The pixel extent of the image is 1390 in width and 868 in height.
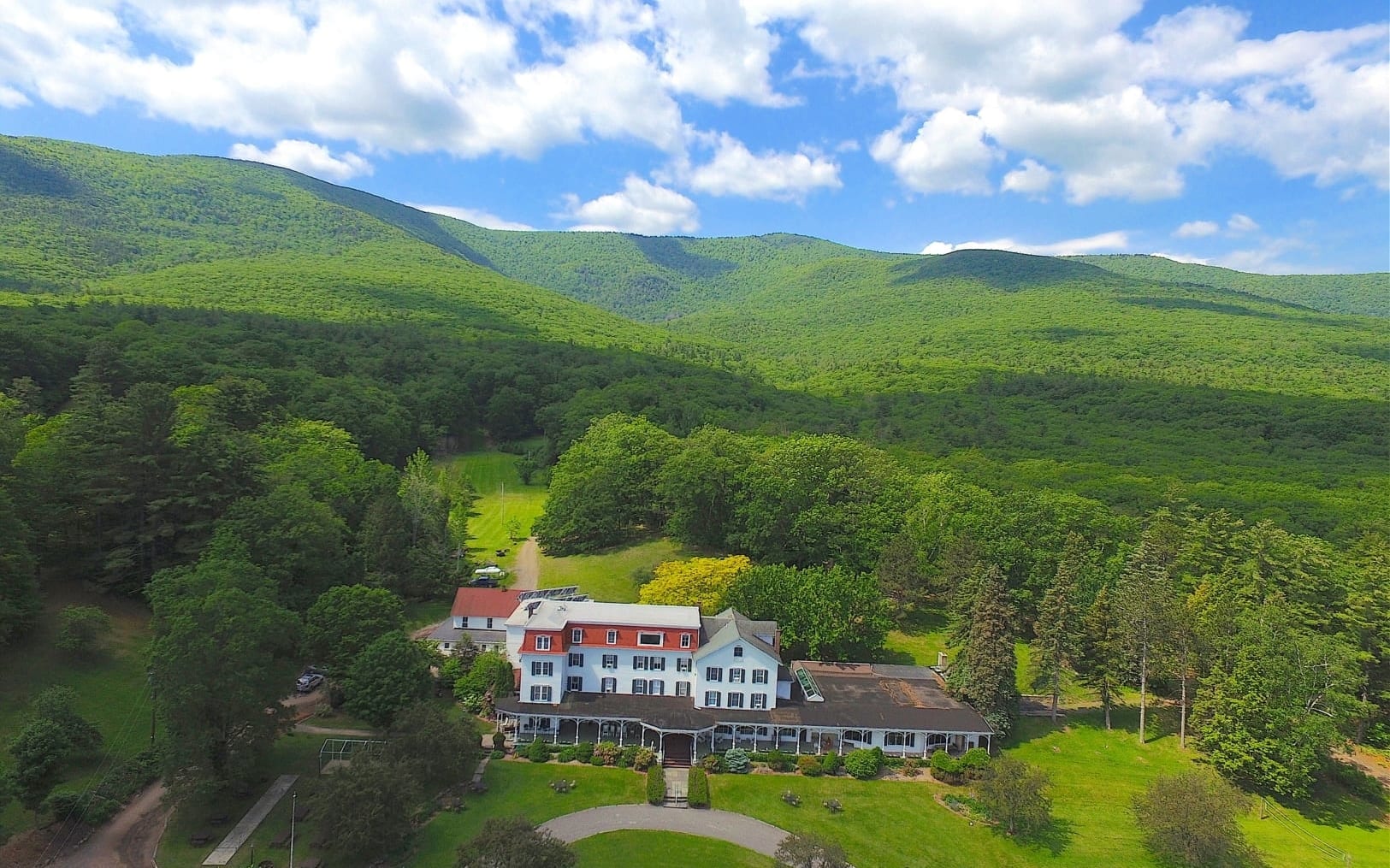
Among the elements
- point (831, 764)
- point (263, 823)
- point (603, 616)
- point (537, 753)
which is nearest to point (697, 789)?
point (831, 764)

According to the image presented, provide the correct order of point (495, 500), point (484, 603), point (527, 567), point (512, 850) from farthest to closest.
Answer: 1. point (495, 500)
2. point (527, 567)
3. point (484, 603)
4. point (512, 850)

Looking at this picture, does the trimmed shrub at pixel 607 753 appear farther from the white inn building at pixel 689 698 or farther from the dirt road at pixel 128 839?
the dirt road at pixel 128 839

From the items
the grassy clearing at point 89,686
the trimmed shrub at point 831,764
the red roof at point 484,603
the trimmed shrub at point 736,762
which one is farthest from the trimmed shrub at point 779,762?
Result: the grassy clearing at point 89,686

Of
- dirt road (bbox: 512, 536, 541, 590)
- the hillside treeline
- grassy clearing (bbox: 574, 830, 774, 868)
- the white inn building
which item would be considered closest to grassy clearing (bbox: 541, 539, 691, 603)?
dirt road (bbox: 512, 536, 541, 590)

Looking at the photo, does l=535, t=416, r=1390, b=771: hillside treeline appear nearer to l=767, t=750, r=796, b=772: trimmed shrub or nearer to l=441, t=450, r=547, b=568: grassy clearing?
l=441, t=450, r=547, b=568: grassy clearing

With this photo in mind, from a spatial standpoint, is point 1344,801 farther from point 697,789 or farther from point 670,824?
point 670,824
